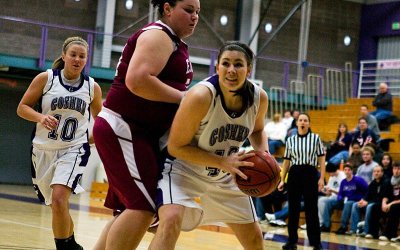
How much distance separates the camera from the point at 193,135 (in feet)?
14.8

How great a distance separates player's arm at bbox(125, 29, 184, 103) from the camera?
4344mm

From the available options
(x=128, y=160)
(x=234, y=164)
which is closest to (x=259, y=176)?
(x=234, y=164)

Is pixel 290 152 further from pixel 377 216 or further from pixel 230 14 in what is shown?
pixel 230 14

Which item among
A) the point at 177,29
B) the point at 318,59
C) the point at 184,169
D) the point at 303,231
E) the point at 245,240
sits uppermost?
the point at 318,59

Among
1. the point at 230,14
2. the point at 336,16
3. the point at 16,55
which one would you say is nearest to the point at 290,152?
the point at 16,55

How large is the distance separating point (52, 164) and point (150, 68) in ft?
8.81

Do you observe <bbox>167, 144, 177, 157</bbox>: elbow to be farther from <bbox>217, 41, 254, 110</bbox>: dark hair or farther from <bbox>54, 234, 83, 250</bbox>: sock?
<bbox>54, 234, 83, 250</bbox>: sock

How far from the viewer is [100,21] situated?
2262 cm

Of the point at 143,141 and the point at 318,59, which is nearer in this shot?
the point at 143,141

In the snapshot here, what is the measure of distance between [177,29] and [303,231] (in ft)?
32.0

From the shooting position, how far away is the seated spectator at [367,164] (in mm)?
13883

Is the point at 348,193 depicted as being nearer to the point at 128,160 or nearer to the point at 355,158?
the point at 355,158

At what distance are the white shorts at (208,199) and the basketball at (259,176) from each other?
20 cm

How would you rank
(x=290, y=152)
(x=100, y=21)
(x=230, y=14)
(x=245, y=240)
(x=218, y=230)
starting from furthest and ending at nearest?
1. (x=230, y=14)
2. (x=100, y=21)
3. (x=218, y=230)
4. (x=290, y=152)
5. (x=245, y=240)
